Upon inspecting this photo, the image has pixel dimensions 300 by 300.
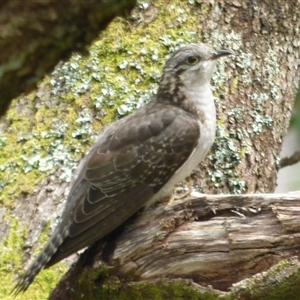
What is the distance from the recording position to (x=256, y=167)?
5.13m

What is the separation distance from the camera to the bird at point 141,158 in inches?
163

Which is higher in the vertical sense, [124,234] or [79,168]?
[79,168]

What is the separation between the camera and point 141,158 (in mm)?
4422

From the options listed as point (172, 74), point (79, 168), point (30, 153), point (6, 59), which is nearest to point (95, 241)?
point (79, 168)

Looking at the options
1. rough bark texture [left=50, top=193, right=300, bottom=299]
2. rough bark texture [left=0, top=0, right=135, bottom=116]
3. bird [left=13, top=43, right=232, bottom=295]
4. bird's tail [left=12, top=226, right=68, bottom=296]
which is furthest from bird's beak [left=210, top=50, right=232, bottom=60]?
rough bark texture [left=0, top=0, right=135, bottom=116]

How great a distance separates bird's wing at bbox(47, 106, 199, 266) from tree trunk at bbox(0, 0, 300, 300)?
0.11 m

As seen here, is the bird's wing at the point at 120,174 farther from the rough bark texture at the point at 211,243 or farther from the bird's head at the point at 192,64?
the bird's head at the point at 192,64

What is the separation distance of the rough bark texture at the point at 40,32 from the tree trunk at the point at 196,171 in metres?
2.29

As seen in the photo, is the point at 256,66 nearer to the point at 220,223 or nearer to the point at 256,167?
the point at 256,167

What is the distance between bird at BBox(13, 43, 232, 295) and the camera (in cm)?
414

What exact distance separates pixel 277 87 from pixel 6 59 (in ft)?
13.7

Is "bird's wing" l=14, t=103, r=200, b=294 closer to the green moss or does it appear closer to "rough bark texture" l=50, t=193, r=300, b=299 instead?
"rough bark texture" l=50, t=193, r=300, b=299

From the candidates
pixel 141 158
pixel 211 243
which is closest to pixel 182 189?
pixel 141 158

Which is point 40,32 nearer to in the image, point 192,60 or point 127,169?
point 127,169
